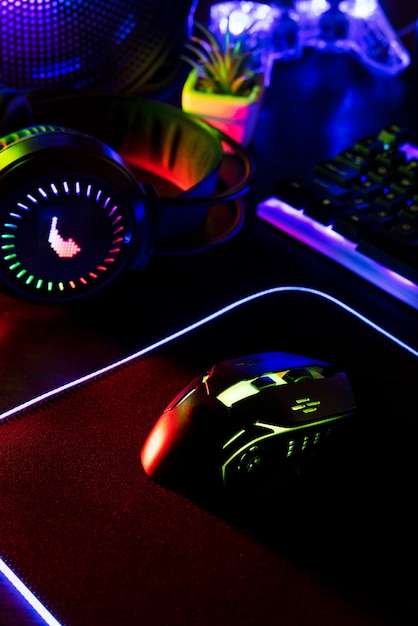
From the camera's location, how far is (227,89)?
0.76 metres

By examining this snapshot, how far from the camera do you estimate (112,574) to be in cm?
40

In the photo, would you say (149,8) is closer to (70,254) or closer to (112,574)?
(70,254)

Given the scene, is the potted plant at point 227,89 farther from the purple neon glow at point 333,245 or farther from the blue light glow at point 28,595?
the blue light glow at point 28,595

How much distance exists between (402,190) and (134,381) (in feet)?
1.18

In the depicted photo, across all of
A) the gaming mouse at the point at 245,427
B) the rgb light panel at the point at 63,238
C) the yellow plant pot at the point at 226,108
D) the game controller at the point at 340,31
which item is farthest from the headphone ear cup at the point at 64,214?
the game controller at the point at 340,31

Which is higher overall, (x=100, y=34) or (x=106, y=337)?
(x=100, y=34)

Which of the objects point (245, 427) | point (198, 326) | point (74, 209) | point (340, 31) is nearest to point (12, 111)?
point (74, 209)

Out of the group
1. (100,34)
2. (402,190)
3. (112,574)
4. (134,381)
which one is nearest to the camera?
(112,574)

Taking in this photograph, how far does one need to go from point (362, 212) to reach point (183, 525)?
15.3 inches

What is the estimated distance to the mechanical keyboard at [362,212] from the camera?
63cm

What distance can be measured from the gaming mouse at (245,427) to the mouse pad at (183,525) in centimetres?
3

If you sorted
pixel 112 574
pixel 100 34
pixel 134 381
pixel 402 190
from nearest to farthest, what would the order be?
1. pixel 112 574
2. pixel 134 381
3. pixel 402 190
4. pixel 100 34

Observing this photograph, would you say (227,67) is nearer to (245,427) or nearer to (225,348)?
(225,348)

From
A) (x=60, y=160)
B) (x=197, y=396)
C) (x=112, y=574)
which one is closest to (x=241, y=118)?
(x=60, y=160)
